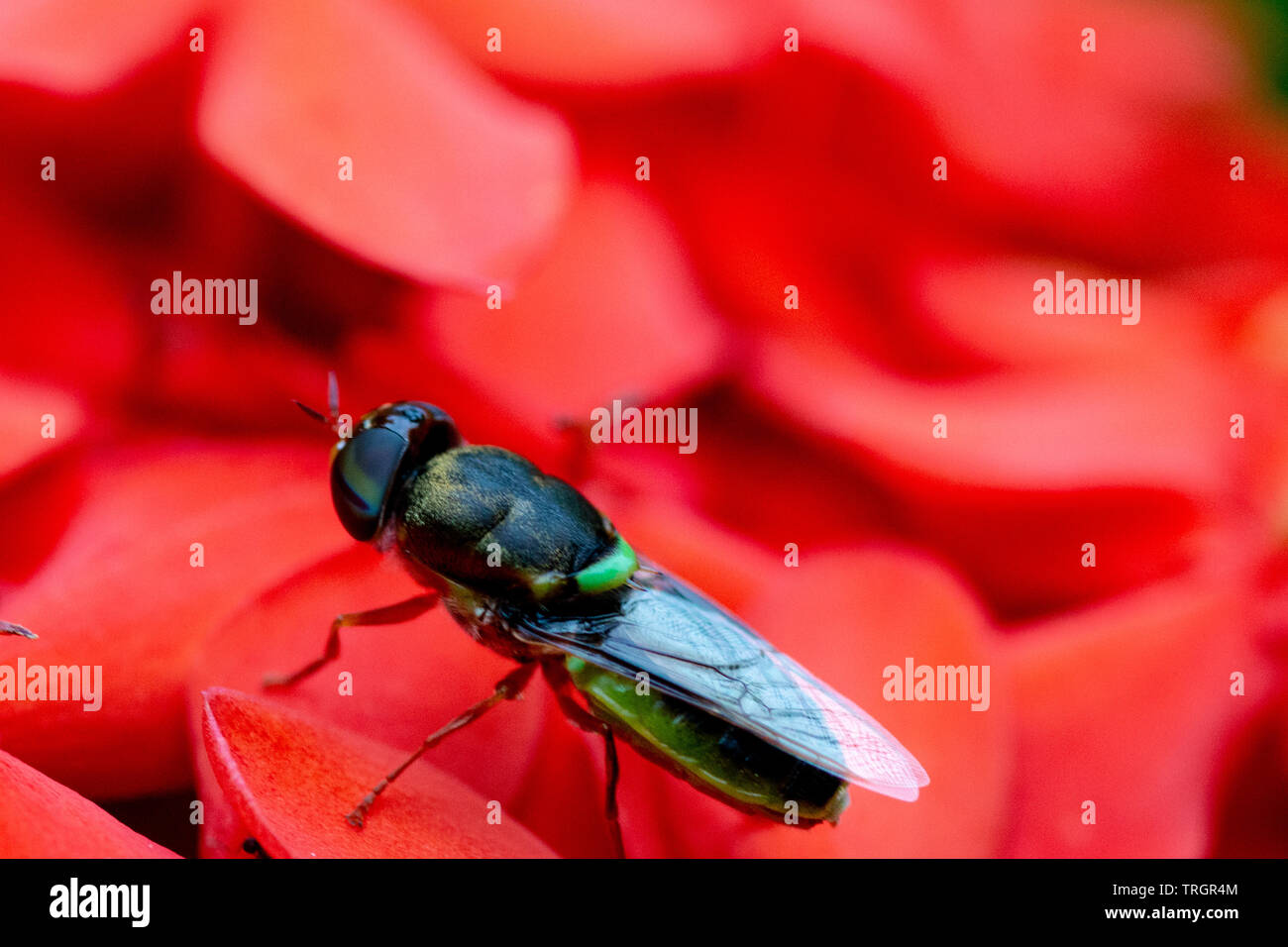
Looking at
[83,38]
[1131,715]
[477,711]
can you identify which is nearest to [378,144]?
[83,38]

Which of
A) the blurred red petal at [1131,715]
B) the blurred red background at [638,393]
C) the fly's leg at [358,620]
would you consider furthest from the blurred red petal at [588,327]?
the blurred red petal at [1131,715]

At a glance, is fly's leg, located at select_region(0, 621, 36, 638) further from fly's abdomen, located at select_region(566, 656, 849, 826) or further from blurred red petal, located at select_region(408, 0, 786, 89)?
blurred red petal, located at select_region(408, 0, 786, 89)

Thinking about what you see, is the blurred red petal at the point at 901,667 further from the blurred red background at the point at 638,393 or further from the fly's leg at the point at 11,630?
the fly's leg at the point at 11,630

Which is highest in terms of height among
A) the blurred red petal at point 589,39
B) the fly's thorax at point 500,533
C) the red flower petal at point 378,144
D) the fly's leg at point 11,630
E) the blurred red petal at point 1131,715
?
the blurred red petal at point 589,39

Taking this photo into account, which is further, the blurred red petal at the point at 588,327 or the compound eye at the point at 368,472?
the blurred red petal at the point at 588,327

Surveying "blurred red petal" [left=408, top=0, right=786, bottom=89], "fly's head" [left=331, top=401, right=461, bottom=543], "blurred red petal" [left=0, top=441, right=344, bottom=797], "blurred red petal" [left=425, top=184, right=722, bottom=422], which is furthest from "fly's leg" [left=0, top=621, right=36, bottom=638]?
"blurred red petal" [left=408, top=0, right=786, bottom=89]

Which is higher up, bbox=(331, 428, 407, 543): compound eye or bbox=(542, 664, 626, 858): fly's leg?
bbox=(331, 428, 407, 543): compound eye

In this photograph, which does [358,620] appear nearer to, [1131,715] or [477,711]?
[477,711]

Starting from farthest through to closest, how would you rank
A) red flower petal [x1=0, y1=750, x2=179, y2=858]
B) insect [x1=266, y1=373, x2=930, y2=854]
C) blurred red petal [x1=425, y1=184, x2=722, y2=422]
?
blurred red petal [x1=425, y1=184, x2=722, y2=422] → insect [x1=266, y1=373, x2=930, y2=854] → red flower petal [x1=0, y1=750, x2=179, y2=858]
